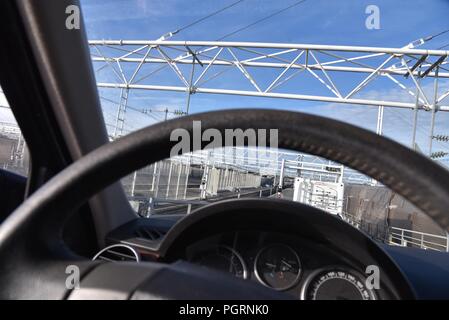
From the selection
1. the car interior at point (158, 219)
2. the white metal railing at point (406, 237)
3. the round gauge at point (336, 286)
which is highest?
the car interior at point (158, 219)

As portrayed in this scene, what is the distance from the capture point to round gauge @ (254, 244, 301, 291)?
153 centimetres

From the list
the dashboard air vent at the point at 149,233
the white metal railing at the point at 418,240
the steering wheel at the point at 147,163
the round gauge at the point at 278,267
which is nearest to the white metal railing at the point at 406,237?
the white metal railing at the point at 418,240

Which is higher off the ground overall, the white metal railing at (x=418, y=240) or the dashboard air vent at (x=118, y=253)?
the dashboard air vent at (x=118, y=253)

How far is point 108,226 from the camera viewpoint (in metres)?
2.11

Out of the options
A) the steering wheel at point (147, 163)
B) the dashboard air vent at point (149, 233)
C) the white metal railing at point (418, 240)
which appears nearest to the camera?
the steering wheel at point (147, 163)

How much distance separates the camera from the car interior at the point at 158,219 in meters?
0.82

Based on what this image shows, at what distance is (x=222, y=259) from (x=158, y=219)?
81cm

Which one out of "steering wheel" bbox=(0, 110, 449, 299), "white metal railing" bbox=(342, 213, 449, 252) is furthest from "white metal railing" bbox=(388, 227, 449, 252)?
"steering wheel" bbox=(0, 110, 449, 299)

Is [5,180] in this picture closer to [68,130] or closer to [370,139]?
[68,130]

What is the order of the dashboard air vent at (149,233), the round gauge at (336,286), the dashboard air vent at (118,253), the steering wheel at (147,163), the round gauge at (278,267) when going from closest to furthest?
the steering wheel at (147,163) → the round gauge at (336,286) → the round gauge at (278,267) → the dashboard air vent at (118,253) → the dashboard air vent at (149,233)

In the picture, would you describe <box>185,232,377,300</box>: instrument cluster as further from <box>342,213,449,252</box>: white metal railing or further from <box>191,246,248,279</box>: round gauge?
<box>342,213,449,252</box>: white metal railing

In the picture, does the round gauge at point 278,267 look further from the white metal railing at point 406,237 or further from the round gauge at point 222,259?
the white metal railing at point 406,237

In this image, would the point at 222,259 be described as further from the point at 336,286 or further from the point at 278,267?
the point at 336,286
